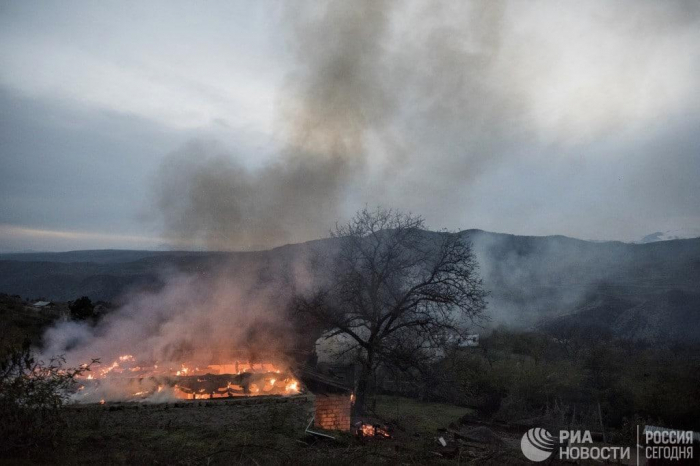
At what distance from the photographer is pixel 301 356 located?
17125mm

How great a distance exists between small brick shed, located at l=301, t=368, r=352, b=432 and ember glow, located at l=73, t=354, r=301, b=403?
2.46 feet

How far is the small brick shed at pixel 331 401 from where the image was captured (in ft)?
41.9

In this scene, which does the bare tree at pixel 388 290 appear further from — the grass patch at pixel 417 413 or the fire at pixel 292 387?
the grass patch at pixel 417 413

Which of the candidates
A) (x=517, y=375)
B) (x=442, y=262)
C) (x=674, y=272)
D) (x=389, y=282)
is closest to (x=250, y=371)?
(x=389, y=282)

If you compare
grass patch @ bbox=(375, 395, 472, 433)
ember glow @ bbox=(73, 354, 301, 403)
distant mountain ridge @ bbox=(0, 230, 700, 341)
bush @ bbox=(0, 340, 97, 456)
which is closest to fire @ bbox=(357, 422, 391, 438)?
grass patch @ bbox=(375, 395, 472, 433)

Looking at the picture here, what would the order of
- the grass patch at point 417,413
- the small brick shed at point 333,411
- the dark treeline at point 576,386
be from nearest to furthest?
the small brick shed at point 333,411 → the dark treeline at point 576,386 → the grass patch at point 417,413

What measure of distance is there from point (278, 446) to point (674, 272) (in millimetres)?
43287

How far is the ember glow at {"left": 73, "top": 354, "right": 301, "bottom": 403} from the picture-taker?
1104cm

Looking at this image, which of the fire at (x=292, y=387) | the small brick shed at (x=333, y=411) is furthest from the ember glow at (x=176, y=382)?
the small brick shed at (x=333, y=411)

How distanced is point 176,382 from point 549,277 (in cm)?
4344

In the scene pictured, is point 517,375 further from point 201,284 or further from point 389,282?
point 201,284

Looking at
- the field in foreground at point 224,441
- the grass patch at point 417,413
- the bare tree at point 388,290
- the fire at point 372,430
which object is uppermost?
the bare tree at point 388,290

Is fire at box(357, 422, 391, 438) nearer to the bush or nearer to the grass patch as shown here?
the grass patch

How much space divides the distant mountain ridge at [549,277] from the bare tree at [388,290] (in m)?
2.27
